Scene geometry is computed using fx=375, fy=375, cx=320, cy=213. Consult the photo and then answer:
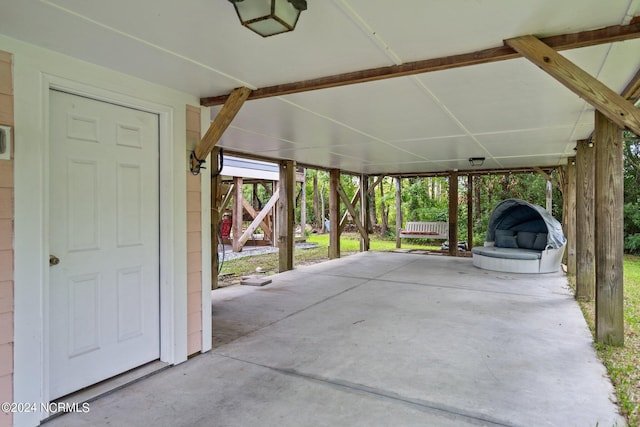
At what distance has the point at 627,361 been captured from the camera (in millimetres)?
3205

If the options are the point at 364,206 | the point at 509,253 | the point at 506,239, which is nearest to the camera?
the point at 509,253

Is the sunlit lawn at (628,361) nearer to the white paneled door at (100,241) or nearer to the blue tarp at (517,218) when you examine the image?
the blue tarp at (517,218)

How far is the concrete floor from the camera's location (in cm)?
237

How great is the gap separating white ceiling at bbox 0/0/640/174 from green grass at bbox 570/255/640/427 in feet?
7.45

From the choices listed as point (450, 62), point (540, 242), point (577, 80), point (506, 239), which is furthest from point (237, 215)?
point (577, 80)

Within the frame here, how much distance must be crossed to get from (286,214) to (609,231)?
17.3 ft

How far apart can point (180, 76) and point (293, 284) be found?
14.0ft

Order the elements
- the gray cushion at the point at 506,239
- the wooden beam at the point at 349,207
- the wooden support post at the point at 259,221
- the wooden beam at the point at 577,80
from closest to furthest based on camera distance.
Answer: the wooden beam at the point at 577,80 < the gray cushion at the point at 506,239 < the wooden beam at the point at 349,207 < the wooden support post at the point at 259,221

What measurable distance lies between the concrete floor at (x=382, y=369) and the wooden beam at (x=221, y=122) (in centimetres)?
177

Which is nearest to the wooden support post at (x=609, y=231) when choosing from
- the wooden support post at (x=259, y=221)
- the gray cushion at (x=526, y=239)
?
the gray cushion at (x=526, y=239)

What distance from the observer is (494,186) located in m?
15.5

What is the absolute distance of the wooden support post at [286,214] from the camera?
7.56 m

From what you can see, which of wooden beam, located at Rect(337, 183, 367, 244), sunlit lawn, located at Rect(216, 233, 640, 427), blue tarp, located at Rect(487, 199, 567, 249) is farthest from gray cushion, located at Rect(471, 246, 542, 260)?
wooden beam, located at Rect(337, 183, 367, 244)

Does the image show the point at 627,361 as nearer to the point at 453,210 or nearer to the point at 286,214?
the point at 286,214
